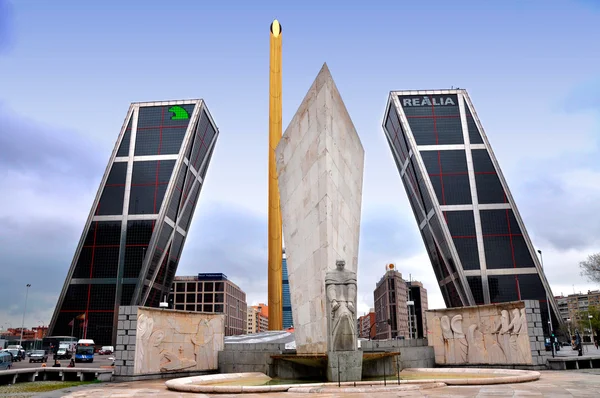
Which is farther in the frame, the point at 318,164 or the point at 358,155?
the point at 358,155

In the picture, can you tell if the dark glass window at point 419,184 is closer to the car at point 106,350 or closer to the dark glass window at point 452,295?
the dark glass window at point 452,295

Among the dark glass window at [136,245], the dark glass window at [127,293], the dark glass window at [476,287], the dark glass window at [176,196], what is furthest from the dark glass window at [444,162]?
the dark glass window at [127,293]

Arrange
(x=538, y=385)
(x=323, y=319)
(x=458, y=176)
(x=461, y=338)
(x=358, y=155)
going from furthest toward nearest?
1. (x=458, y=176)
2. (x=461, y=338)
3. (x=358, y=155)
4. (x=323, y=319)
5. (x=538, y=385)

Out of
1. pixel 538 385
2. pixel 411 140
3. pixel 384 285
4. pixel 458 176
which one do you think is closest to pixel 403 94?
pixel 411 140

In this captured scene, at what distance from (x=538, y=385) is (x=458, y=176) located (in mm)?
48251


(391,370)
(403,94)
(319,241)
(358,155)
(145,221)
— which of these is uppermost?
(403,94)

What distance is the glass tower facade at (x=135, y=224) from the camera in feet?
187

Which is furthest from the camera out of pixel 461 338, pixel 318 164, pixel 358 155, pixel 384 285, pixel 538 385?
pixel 384 285

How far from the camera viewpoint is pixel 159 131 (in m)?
61.4

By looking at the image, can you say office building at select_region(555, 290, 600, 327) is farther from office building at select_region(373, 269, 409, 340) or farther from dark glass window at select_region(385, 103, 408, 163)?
dark glass window at select_region(385, 103, 408, 163)

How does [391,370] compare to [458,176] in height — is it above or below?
below

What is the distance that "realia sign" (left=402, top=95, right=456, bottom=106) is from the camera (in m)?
60.2

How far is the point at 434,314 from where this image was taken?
2117cm

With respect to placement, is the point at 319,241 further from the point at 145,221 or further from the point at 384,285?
the point at 384,285
